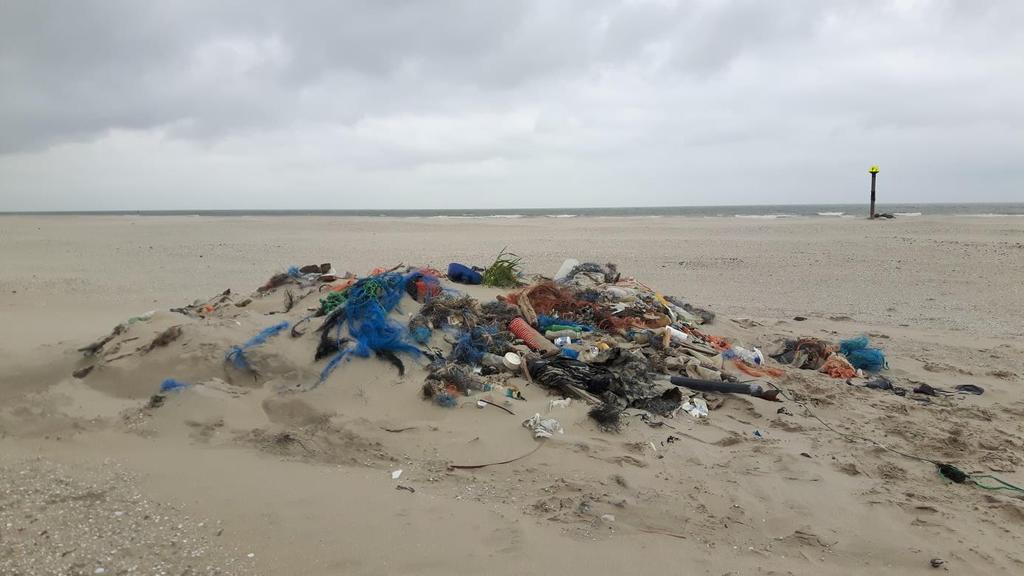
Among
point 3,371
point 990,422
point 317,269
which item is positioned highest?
point 317,269

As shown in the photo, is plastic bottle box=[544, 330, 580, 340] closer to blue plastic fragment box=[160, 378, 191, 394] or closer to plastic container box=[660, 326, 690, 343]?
plastic container box=[660, 326, 690, 343]

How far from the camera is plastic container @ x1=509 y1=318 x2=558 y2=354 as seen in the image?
18.1ft

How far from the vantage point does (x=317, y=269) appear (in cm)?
826

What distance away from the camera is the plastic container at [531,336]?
552 centimetres

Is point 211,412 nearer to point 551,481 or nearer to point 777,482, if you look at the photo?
point 551,481

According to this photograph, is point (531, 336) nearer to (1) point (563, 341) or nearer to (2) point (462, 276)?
(1) point (563, 341)

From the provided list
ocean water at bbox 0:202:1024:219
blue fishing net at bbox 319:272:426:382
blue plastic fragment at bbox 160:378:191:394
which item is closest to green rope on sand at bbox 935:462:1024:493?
blue fishing net at bbox 319:272:426:382

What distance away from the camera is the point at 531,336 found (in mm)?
5684

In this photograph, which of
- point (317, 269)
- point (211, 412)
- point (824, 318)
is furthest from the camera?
point (824, 318)

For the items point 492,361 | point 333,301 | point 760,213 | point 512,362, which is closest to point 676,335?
point 512,362

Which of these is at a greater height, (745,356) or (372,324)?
(372,324)

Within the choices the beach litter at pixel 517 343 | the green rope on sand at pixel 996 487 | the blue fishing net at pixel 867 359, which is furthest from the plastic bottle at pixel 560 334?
the green rope on sand at pixel 996 487

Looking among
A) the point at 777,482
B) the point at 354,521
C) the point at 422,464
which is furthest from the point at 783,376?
the point at 354,521

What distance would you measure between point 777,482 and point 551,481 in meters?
1.32
